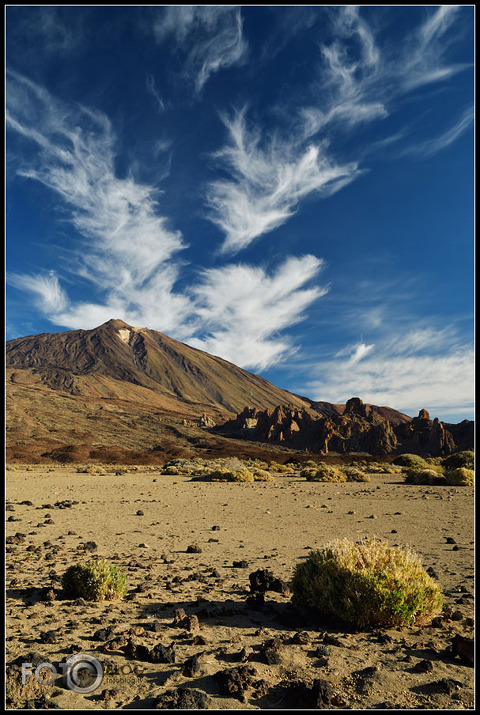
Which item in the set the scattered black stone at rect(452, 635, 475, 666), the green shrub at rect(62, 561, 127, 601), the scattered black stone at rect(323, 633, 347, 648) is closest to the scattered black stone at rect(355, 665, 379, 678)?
the scattered black stone at rect(323, 633, 347, 648)

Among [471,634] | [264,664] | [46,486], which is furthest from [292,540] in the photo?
[46,486]

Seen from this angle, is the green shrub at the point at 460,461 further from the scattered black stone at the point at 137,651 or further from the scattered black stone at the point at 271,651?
the scattered black stone at the point at 137,651

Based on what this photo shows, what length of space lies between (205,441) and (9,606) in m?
81.5

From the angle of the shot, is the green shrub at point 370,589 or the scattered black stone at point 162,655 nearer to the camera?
the scattered black stone at point 162,655

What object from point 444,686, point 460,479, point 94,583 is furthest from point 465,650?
point 460,479

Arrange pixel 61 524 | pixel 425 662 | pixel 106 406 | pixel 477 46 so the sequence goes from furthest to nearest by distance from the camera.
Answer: pixel 106 406 → pixel 61 524 → pixel 425 662 → pixel 477 46

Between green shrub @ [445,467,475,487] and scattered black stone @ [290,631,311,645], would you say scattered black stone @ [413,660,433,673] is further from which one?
green shrub @ [445,467,475,487]

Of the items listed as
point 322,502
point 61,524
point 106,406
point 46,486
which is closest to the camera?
point 61,524

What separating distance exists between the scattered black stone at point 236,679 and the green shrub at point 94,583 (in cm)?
310

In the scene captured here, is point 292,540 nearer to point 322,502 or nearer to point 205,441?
point 322,502

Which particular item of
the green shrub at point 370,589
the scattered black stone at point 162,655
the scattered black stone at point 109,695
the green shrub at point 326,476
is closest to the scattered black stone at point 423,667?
the green shrub at point 370,589

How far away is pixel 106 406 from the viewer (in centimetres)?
10631

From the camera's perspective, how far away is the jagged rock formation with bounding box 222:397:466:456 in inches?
3068

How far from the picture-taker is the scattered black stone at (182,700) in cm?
364
